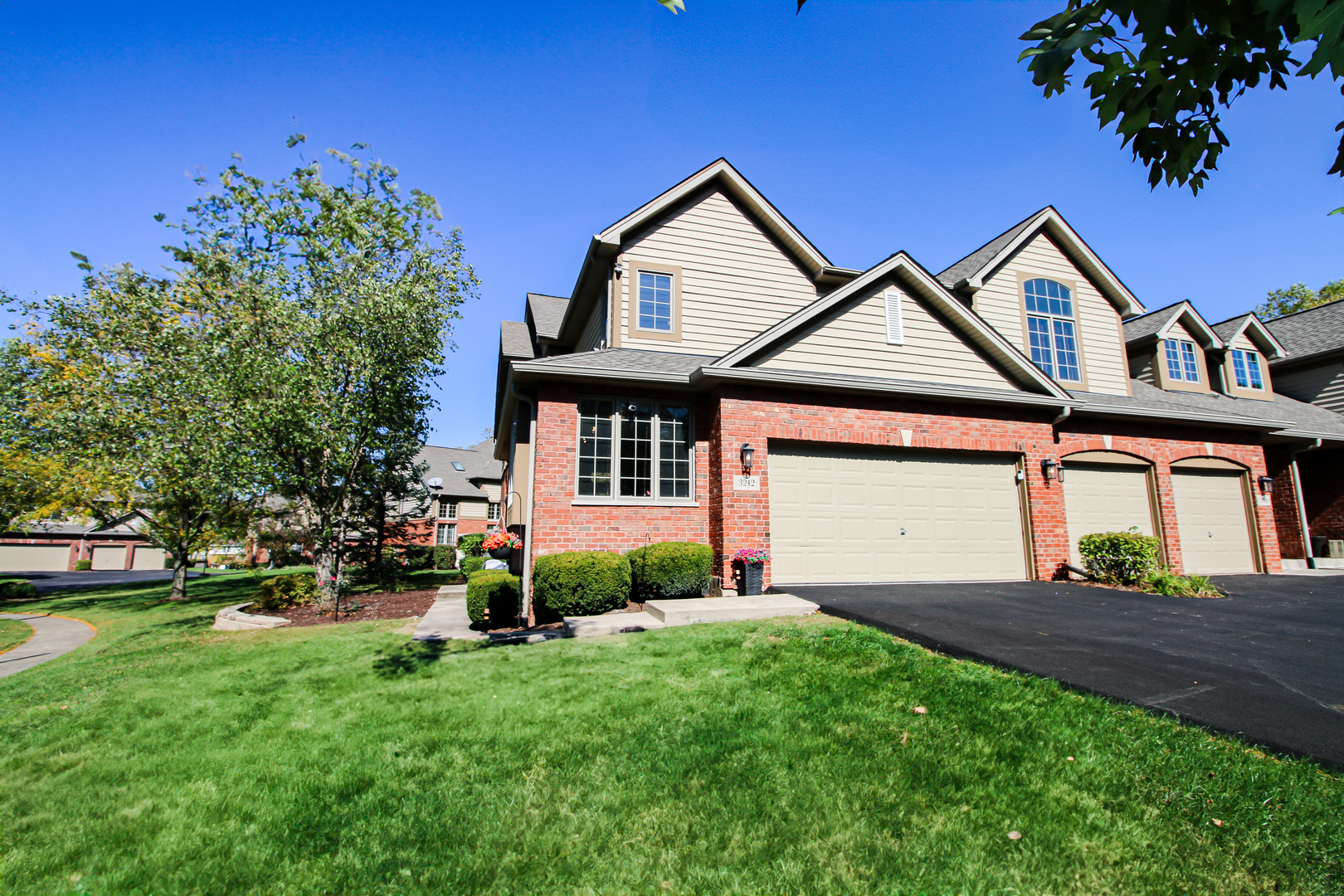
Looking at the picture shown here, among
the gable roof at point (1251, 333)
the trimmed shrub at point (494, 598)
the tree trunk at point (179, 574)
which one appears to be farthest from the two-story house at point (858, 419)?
the tree trunk at point (179, 574)

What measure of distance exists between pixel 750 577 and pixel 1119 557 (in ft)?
22.2

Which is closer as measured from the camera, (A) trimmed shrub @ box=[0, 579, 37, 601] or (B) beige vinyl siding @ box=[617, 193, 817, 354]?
(B) beige vinyl siding @ box=[617, 193, 817, 354]

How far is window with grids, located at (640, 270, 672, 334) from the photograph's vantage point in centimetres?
1193

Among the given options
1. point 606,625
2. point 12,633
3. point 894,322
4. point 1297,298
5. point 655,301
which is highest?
point 1297,298

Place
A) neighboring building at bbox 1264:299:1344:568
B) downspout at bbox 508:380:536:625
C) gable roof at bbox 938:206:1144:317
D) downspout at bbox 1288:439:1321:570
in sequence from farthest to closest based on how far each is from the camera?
1. neighboring building at bbox 1264:299:1344:568
2. downspout at bbox 1288:439:1321:570
3. gable roof at bbox 938:206:1144:317
4. downspout at bbox 508:380:536:625

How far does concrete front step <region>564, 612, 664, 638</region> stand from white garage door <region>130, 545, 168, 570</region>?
151 ft

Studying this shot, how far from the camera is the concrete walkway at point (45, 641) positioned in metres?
8.31

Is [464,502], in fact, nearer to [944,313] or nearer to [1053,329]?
[944,313]

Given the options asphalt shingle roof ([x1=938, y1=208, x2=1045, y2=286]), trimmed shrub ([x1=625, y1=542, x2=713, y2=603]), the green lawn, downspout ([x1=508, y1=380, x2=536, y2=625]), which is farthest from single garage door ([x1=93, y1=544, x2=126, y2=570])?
asphalt shingle roof ([x1=938, y1=208, x2=1045, y2=286])

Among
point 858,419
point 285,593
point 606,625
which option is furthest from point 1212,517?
point 285,593

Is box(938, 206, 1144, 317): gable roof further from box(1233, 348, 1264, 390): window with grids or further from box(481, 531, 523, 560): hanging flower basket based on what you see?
box(481, 531, 523, 560): hanging flower basket

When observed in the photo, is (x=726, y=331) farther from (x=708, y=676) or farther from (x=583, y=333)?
(x=708, y=676)

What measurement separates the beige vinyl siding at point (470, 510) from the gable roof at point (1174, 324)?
33.8m

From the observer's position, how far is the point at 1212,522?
13195mm
